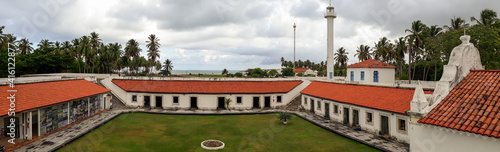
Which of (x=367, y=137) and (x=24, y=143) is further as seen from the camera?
(x=367, y=137)

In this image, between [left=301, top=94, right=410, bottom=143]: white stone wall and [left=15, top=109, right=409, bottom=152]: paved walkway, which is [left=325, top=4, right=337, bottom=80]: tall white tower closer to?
[left=301, top=94, right=410, bottom=143]: white stone wall

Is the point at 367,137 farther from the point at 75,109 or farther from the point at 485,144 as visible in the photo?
the point at 75,109

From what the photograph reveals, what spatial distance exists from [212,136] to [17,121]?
14772 mm

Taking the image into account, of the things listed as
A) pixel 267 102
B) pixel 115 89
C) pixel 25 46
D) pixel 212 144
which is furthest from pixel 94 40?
pixel 212 144

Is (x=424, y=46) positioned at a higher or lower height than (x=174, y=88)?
higher

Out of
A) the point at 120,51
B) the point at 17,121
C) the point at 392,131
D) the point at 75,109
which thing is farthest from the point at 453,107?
the point at 120,51

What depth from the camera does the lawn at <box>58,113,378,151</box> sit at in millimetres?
17609

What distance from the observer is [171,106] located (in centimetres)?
3350

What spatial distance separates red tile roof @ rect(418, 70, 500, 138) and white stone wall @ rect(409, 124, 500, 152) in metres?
0.30

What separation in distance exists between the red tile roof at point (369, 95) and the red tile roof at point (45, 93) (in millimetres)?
26249

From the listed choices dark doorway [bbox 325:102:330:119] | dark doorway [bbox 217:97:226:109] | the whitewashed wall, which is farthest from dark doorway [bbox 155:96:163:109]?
dark doorway [bbox 325:102:330:119]

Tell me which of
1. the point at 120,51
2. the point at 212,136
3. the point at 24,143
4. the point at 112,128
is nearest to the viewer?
the point at 24,143

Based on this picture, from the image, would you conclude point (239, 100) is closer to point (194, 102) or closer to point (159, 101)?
point (194, 102)

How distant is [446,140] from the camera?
9.03 meters
